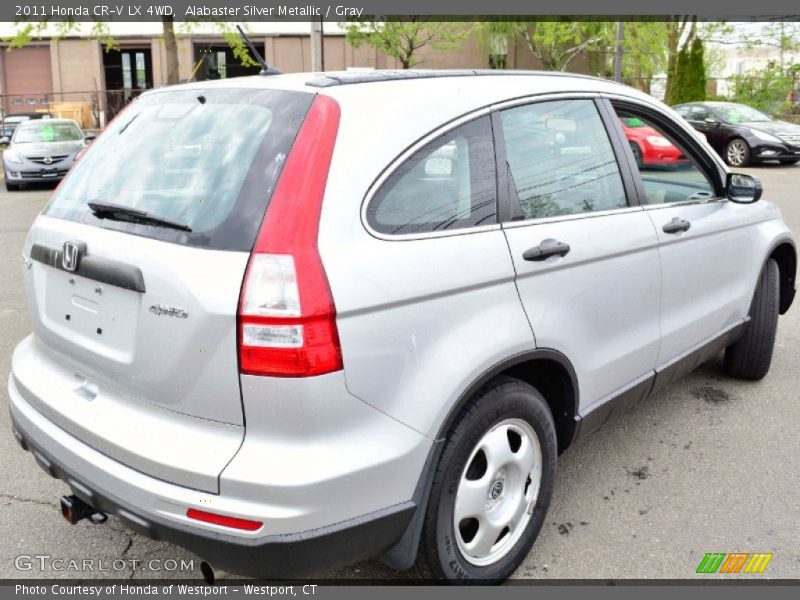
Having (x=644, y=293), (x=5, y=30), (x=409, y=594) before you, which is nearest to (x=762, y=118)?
(x=644, y=293)

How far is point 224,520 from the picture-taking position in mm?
2195

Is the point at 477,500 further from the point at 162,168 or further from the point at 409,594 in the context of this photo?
the point at 162,168

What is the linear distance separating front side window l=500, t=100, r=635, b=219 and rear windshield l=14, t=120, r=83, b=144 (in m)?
16.0

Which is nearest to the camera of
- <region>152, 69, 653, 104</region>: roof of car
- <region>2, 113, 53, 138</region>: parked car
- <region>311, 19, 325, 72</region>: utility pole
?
<region>152, 69, 653, 104</region>: roof of car

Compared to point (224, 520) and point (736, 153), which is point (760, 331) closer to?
point (224, 520)

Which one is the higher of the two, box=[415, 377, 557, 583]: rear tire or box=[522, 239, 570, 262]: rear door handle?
box=[522, 239, 570, 262]: rear door handle

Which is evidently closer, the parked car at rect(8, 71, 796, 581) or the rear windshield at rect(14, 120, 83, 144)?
the parked car at rect(8, 71, 796, 581)

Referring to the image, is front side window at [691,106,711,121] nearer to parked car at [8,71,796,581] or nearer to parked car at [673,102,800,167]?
parked car at [673,102,800,167]

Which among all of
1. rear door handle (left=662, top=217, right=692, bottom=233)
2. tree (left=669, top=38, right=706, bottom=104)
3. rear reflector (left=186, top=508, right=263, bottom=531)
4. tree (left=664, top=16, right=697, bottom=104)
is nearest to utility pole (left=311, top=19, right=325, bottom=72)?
rear door handle (left=662, top=217, right=692, bottom=233)

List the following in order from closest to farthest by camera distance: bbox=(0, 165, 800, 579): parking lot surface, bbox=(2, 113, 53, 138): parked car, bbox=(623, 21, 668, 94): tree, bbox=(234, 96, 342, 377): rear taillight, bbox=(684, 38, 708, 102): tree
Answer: bbox=(234, 96, 342, 377): rear taillight, bbox=(0, 165, 800, 579): parking lot surface, bbox=(2, 113, 53, 138): parked car, bbox=(684, 38, 708, 102): tree, bbox=(623, 21, 668, 94): tree

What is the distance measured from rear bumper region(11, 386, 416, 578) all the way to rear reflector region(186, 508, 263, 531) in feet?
0.08

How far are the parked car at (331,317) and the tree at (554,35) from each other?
29.3 m

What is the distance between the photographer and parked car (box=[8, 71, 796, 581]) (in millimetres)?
2186

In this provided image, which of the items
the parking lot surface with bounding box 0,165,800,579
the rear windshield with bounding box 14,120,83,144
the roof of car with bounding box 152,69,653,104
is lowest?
the parking lot surface with bounding box 0,165,800,579
